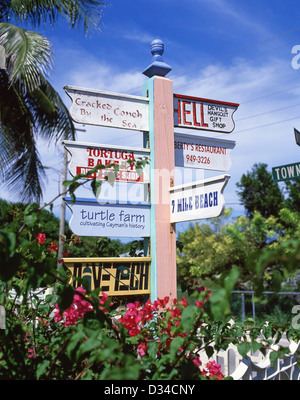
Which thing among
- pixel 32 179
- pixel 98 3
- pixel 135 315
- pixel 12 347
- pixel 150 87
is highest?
pixel 98 3

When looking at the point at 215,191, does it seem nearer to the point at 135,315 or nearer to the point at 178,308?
the point at 178,308

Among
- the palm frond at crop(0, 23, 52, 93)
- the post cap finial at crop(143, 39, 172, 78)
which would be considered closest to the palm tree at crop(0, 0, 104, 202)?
the palm frond at crop(0, 23, 52, 93)

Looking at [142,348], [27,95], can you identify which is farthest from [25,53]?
[142,348]

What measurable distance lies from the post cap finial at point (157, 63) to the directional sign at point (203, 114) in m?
0.25

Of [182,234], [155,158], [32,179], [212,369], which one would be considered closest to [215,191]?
[155,158]

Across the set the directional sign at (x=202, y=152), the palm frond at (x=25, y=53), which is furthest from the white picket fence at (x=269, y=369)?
the palm frond at (x=25, y=53)

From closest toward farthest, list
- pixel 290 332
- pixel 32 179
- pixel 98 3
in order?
pixel 290 332 → pixel 98 3 → pixel 32 179

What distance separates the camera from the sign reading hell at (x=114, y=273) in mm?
3225

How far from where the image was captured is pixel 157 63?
3.85 m

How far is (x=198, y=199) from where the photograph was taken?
334 cm

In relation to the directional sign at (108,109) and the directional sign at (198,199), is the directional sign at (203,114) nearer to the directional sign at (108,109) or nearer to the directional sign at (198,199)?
the directional sign at (108,109)

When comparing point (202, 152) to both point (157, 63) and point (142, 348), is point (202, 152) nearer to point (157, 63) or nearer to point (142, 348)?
point (157, 63)

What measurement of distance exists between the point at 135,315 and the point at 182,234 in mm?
20637

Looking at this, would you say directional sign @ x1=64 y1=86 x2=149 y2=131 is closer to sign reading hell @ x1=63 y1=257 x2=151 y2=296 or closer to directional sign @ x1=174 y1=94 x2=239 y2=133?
directional sign @ x1=174 y1=94 x2=239 y2=133
